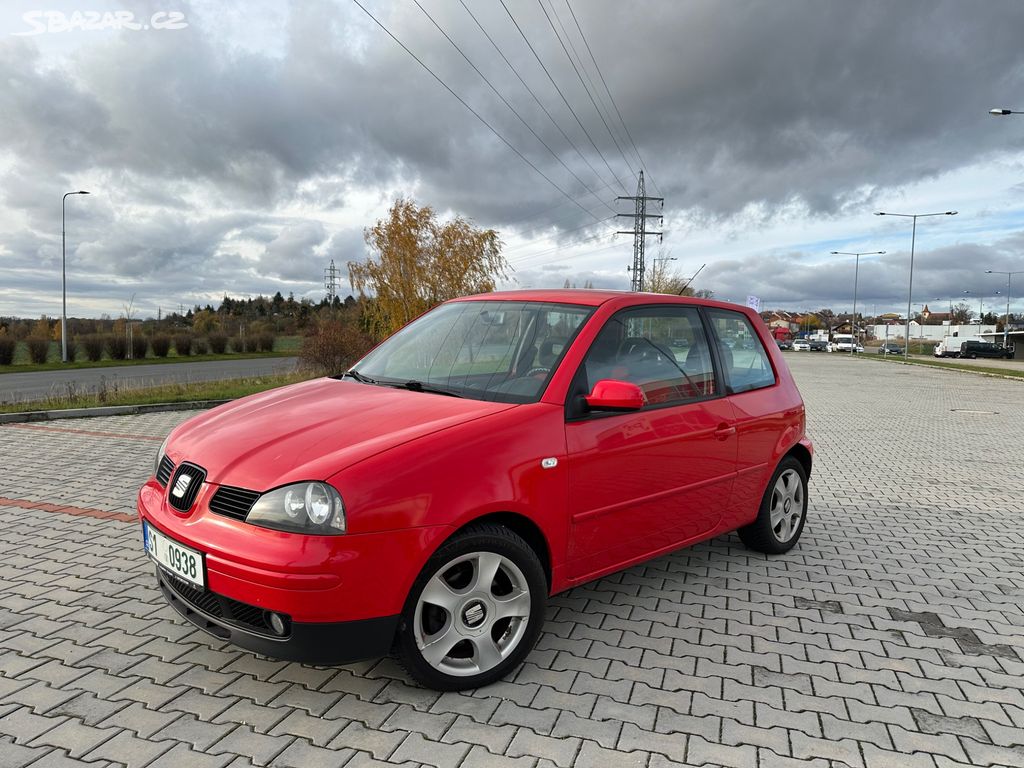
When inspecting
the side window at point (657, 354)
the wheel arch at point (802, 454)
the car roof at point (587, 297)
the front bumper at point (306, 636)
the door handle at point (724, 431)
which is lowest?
the front bumper at point (306, 636)

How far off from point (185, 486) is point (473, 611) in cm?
131

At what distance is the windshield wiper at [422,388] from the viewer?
3.55 meters

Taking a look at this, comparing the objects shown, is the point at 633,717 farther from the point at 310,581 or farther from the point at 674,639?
the point at 310,581

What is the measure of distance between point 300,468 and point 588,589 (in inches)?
84.2

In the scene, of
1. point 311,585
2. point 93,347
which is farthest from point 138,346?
point 311,585

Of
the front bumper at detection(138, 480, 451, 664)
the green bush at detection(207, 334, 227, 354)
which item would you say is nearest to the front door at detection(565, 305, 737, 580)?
the front bumper at detection(138, 480, 451, 664)

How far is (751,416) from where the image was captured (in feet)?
14.5

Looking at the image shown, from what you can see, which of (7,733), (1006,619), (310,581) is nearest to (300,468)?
(310,581)

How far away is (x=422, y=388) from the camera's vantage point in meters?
3.68

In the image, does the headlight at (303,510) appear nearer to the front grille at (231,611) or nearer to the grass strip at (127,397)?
the front grille at (231,611)

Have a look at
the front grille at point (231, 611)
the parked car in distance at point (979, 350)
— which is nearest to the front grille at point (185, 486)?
the front grille at point (231, 611)

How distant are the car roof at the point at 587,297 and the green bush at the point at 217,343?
4197 cm

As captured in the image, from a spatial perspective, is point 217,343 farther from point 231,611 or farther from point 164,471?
point 231,611

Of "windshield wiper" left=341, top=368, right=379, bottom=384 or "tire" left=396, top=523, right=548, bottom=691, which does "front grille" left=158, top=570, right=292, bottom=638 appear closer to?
"tire" left=396, top=523, right=548, bottom=691
